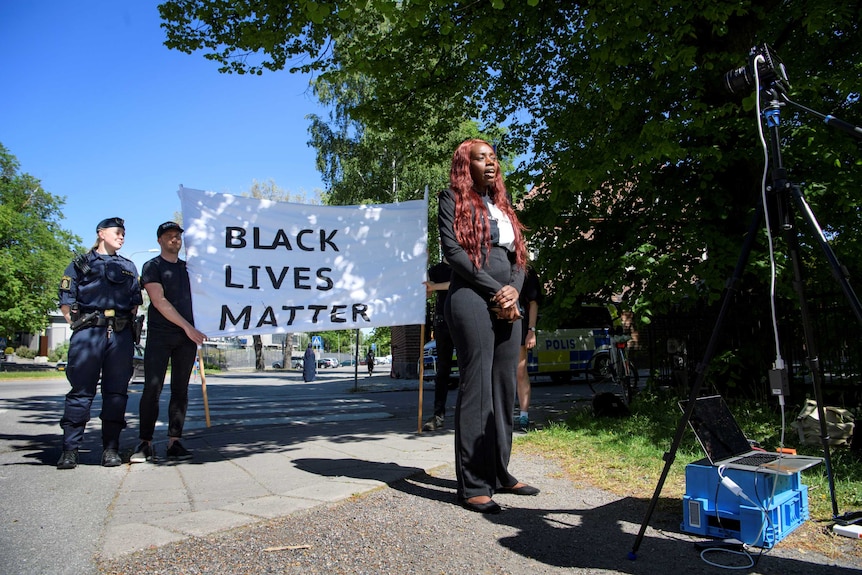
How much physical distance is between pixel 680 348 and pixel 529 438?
3792mm

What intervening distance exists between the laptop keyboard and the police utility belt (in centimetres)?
464

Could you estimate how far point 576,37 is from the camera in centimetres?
801

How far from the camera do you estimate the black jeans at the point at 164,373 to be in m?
5.09

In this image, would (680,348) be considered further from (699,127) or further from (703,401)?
(703,401)

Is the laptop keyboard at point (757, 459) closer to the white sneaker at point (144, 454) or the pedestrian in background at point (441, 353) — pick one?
the pedestrian in background at point (441, 353)

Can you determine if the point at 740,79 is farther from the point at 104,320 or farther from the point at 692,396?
the point at 104,320

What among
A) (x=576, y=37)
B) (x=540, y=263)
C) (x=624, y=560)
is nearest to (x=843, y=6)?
(x=576, y=37)

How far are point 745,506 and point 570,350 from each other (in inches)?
558

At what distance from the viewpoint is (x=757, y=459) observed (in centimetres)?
301

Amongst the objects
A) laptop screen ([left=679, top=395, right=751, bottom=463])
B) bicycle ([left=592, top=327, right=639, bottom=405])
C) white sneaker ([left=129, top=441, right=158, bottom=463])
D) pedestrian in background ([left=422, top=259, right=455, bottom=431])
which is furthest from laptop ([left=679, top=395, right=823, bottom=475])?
bicycle ([left=592, top=327, right=639, bottom=405])

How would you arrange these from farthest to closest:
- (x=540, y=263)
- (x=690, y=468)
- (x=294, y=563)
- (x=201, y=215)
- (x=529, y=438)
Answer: (x=540, y=263) → (x=529, y=438) → (x=201, y=215) → (x=690, y=468) → (x=294, y=563)

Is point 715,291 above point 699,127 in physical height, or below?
below

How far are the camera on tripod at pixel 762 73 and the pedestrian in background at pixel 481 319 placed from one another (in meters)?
1.43

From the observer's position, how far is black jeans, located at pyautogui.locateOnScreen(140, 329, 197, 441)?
509 cm
